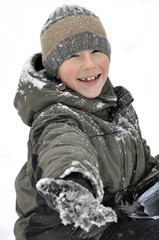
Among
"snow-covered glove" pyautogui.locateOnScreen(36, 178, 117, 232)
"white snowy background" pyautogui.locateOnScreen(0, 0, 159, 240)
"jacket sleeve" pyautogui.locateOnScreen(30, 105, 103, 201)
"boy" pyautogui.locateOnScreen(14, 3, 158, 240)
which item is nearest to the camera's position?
"snow-covered glove" pyautogui.locateOnScreen(36, 178, 117, 232)

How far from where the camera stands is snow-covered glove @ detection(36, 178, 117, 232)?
1030mm

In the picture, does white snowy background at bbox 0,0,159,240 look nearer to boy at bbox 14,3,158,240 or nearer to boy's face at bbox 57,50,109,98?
boy at bbox 14,3,158,240

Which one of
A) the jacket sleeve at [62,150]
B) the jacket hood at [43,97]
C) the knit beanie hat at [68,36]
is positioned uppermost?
the knit beanie hat at [68,36]

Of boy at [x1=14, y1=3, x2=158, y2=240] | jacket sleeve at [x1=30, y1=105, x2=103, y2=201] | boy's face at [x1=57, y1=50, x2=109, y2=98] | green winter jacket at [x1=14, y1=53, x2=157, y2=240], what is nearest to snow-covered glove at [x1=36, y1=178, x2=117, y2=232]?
jacket sleeve at [x1=30, y1=105, x2=103, y2=201]

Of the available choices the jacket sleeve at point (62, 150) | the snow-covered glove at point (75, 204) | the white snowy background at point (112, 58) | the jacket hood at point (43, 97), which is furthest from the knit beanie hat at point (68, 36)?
the white snowy background at point (112, 58)

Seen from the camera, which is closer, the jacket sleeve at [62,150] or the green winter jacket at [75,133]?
the jacket sleeve at [62,150]

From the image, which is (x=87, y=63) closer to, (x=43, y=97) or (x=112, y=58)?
(x=43, y=97)

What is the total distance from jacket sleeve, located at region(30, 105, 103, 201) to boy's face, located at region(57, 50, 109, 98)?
26 centimetres

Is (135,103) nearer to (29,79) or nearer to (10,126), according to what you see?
(10,126)

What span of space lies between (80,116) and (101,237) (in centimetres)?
59

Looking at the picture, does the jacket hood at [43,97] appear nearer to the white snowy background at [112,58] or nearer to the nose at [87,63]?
the nose at [87,63]

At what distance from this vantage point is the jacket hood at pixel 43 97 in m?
1.81

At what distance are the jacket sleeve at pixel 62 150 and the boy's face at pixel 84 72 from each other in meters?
0.26

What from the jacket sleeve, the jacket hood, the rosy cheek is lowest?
the jacket sleeve
